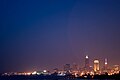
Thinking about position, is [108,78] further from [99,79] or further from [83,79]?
[83,79]

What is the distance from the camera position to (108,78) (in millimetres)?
113062

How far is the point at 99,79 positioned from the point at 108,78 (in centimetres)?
388

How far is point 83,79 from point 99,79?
37.6ft

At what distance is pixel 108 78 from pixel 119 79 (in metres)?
16.9

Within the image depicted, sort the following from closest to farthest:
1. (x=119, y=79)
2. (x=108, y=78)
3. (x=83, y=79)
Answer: (x=119, y=79) → (x=108, y=78) → (x=83, y=79)

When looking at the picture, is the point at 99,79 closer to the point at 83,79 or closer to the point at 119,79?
the point at 83,79

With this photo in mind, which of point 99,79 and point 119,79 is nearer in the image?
point 119,79

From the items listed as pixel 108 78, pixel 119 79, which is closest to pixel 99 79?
pixel 108 78

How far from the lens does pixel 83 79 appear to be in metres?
127

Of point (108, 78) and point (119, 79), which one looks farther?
point (108, 78)

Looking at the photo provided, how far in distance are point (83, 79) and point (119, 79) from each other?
31576mm

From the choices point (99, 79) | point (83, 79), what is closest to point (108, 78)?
point (99, 79)

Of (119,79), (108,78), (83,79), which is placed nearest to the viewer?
(119,79)

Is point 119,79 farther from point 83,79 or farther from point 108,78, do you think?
point 83,79
